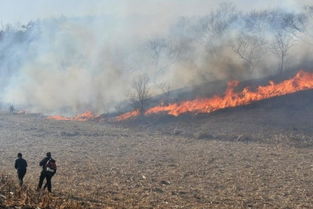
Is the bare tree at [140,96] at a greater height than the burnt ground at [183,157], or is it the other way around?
the bare tree at [140,96]

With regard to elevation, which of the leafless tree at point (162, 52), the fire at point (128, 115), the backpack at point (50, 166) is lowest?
the backpack at point (50, 166)

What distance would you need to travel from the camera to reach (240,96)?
45.1m

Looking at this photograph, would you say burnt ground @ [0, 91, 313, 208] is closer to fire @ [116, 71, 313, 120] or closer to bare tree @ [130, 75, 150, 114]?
fire @ [116, 71, 313, 120]

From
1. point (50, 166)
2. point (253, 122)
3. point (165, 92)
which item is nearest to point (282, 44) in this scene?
point (165, 92)

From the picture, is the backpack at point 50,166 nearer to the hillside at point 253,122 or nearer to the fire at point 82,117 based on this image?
the hillside at point 253,122

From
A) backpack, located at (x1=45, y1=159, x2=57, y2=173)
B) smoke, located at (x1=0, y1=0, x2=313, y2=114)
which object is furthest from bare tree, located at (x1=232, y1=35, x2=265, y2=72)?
backpack, located at (x1=45, y1=159, x2=57, y2=173)

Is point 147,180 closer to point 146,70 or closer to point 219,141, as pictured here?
point 219,141

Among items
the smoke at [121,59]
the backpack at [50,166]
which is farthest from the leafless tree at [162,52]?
the backpack at [50,166]

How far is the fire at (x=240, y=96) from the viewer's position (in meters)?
44.3

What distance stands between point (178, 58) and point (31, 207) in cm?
5160

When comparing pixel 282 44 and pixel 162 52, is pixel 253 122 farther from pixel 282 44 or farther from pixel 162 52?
pixel 162 52

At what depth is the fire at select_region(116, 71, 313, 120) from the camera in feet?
145

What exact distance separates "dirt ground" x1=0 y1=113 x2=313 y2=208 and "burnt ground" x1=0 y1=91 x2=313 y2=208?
0.05 metres

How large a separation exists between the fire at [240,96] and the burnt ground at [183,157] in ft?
4.96
